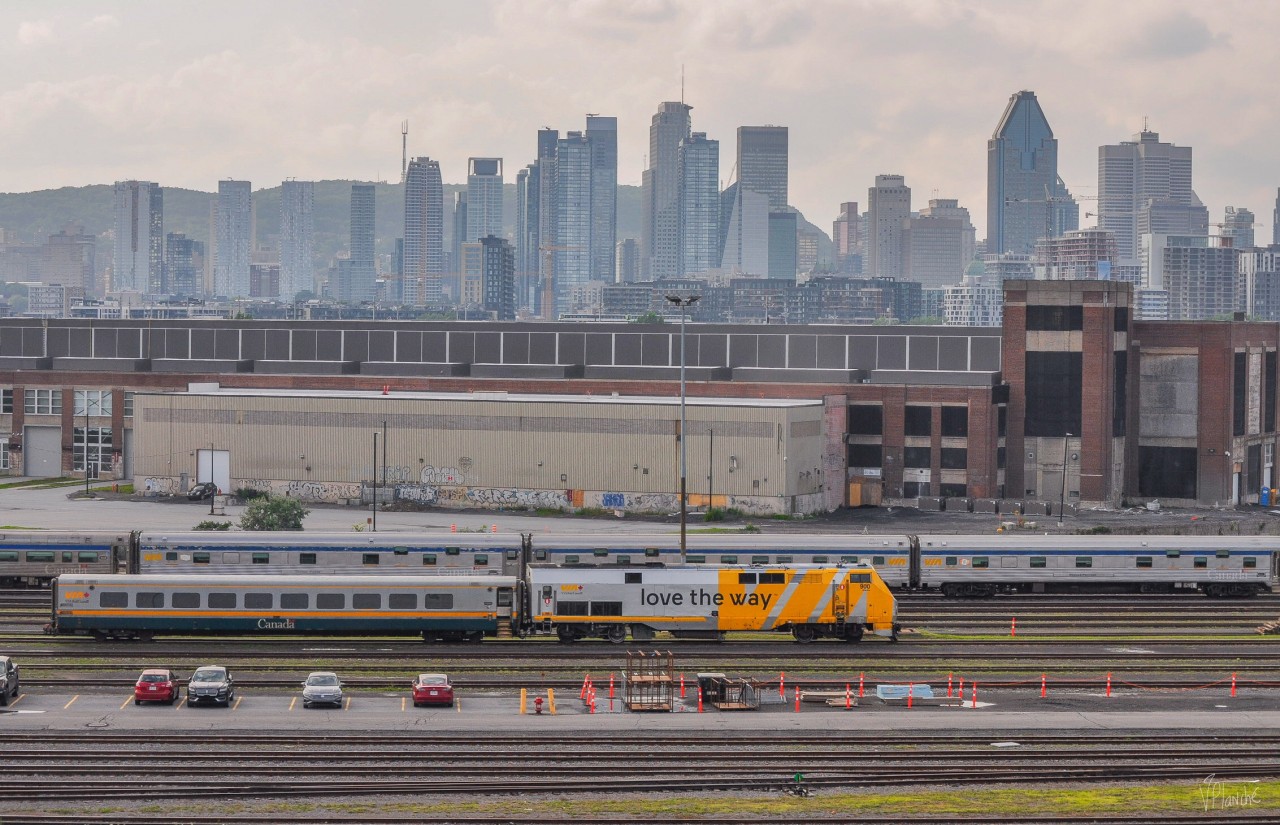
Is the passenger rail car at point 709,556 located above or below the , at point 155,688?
above

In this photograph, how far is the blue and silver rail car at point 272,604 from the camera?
5969 centimetres

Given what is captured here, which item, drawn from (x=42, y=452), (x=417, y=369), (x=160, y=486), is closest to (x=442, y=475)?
(x=160, y=486)

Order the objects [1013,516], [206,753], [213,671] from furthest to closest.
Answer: [1013,516], [213,671], [206,753]

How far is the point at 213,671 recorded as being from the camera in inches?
1967

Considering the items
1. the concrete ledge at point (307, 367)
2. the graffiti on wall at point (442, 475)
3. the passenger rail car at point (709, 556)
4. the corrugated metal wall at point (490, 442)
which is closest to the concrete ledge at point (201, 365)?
the concrete ledge at point (307, 367)

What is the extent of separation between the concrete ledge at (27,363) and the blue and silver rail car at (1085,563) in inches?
3375

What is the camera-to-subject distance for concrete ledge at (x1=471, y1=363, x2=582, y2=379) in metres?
135

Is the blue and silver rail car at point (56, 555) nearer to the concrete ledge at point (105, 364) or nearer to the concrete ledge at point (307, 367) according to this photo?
the concrete ledge at point (105, 364)

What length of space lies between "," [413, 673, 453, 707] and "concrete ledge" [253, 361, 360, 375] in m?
91.7

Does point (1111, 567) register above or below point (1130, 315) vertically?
below

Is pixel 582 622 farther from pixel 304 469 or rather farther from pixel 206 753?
pixel 304 469

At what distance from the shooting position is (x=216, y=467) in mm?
114125

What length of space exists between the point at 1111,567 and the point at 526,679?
1218 inches

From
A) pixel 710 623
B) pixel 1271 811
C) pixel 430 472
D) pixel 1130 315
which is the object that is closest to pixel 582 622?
pixel 710 623
